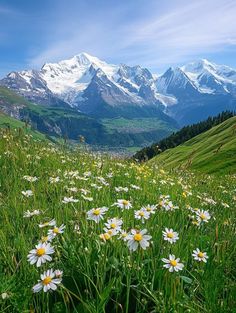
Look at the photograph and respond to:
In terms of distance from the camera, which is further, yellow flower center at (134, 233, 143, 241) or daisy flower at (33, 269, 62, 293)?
yellow flower center at (134, 233, 143, 241)

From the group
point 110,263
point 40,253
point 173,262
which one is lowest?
point 110,263

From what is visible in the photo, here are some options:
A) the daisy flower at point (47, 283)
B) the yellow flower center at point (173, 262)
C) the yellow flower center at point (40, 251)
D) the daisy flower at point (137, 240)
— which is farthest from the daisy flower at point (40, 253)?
the yellow flower center at point (173, 262)

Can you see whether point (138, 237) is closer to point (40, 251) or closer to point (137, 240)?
point (137, 240)

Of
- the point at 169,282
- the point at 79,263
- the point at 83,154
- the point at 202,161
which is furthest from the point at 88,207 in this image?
the point at 202,161

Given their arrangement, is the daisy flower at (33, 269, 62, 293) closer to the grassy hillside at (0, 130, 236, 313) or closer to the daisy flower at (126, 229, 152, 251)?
the grassy hillside at (0, 130, 236, 313)

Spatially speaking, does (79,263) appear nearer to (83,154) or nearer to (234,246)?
(234,246)

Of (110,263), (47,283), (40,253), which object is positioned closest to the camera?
(47,283)

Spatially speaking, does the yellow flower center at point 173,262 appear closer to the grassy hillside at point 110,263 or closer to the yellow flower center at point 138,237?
the grassy hillside at point 110,263

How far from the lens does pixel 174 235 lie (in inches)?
165

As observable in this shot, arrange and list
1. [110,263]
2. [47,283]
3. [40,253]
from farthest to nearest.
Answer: [110,263], [40,253], [47,283]

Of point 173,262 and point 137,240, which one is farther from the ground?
point 137,240

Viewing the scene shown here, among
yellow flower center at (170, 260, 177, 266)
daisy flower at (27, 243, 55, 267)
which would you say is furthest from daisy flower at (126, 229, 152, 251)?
daisy flower at (27, 243, 55, 267)

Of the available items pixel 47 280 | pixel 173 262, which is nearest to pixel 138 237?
pixel 173 262

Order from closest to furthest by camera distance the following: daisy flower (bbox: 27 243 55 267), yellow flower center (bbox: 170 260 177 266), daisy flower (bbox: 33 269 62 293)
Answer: daisy flower (bbox: 33 269 62 293) < daisy flower (bbox: 27 243 55 267) < yellow flower center (bbox: 170 260 177 266)
